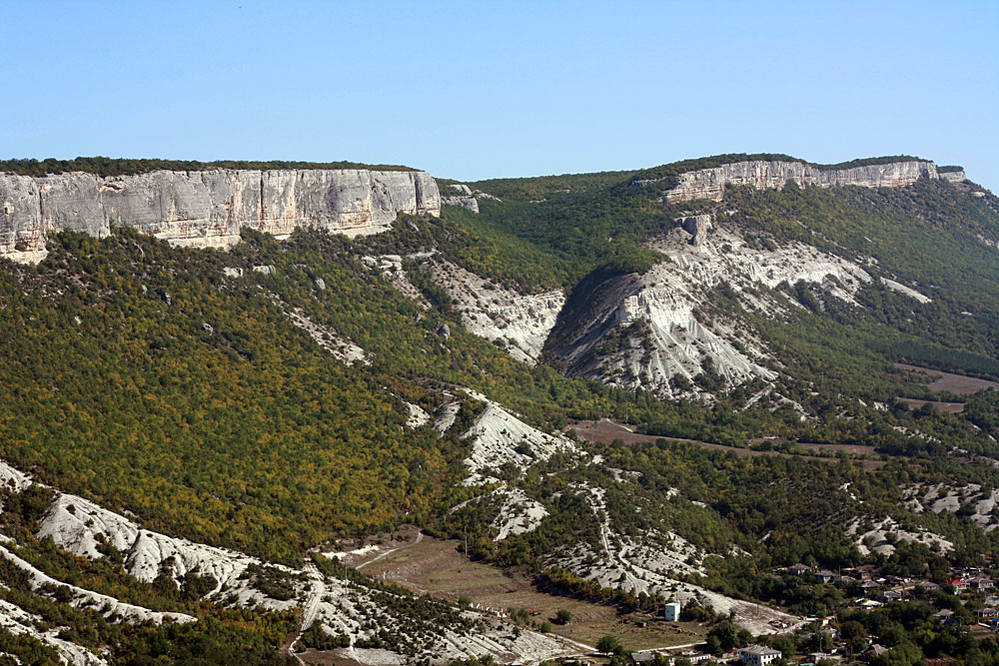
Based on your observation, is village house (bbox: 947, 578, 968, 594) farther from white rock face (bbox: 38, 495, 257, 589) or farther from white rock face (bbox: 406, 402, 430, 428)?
white rock face (bbox: 406, 402, 430, 428)

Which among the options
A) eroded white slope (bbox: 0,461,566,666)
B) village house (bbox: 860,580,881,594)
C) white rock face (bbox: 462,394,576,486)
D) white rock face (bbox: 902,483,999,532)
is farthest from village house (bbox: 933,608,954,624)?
white rock face (bbox: 462,394,576,486)

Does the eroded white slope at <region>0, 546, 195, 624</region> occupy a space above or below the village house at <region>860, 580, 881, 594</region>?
above

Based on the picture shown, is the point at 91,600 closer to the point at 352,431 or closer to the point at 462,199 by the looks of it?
the point at 352,431

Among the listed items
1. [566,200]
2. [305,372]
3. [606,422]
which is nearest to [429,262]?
[606,422]

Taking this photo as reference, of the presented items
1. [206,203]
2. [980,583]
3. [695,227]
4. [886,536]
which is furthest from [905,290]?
[980,583]

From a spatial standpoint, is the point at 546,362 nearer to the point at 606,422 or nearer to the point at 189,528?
the point at 606,422

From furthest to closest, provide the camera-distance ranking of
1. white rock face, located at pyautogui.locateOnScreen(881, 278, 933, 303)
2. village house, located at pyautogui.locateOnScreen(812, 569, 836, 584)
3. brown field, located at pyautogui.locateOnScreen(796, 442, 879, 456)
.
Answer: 1. white rock face, located at pyautogui.locateOnScreen(881, 278, 933, 303)
2. brown field, located at pyautogui.locateOnScreen(796, 442, 879, 456)
3. village house, located at pyautogui.locateOnScreen(812, 569, 836, 584)

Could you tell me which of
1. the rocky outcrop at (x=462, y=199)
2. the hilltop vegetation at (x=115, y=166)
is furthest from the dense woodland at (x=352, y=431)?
the rocky outcrop at (x=462, y=199)

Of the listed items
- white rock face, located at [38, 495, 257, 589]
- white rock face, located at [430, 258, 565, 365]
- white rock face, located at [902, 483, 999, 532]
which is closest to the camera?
white rock face, located at [38, 495, 257, 589]
